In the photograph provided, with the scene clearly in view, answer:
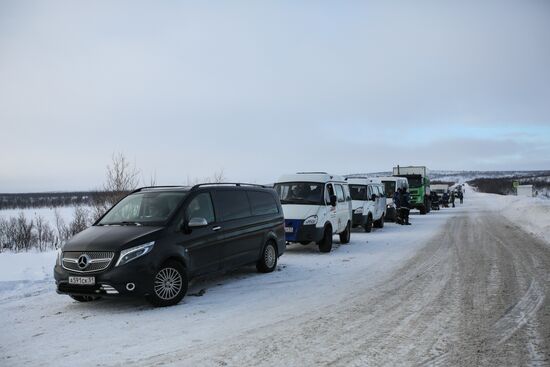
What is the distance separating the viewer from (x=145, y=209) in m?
8.03

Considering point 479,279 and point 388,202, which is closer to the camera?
point 479,279

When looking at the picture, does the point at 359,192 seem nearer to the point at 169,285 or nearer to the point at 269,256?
the point at 269,256

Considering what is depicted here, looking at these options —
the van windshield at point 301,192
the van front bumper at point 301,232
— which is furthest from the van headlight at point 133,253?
the van windshield at point 301,192

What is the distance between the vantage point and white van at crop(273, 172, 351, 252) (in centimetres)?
1266

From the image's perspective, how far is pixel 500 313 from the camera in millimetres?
6391

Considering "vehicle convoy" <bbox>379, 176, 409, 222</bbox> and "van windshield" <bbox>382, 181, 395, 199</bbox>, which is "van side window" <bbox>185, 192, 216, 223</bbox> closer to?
"vehicle convoy" <bbox>379, 176, 409, 222</bbox>

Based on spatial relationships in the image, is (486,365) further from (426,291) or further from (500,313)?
(426,291)

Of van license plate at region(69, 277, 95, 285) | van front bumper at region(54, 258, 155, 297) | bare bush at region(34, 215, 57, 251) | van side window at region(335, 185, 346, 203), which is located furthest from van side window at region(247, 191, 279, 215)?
bare bush at region(34, 215, 57, 251)

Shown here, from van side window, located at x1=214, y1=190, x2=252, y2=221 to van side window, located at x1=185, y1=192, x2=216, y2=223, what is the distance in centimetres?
20

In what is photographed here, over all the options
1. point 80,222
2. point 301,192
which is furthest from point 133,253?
point 80,222

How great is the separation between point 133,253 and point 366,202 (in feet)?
45.8

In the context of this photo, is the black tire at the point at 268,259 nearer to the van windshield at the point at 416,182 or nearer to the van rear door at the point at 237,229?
the van rear door at the point at 237,229

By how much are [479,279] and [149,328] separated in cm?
608

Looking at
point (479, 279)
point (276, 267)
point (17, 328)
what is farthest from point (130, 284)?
point (479, 279)
